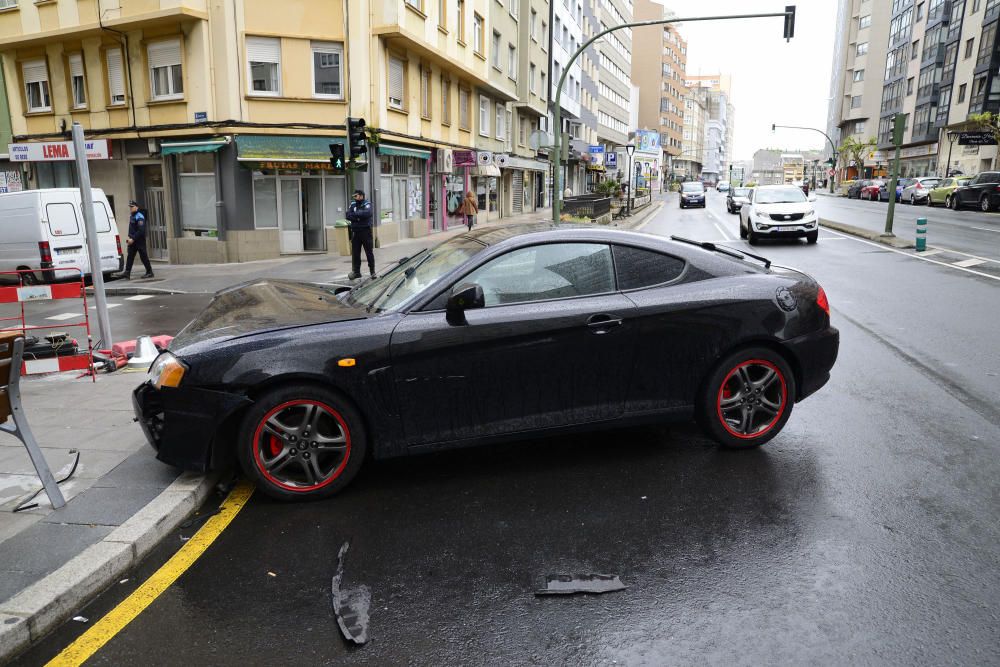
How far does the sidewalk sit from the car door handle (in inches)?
95.1

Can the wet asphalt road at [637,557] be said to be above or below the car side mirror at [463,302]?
below

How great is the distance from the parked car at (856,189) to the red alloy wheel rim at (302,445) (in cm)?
5703

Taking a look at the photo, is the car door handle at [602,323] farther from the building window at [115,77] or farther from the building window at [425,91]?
the building window at [115,77]

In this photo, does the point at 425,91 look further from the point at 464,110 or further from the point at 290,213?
the point at 290,213

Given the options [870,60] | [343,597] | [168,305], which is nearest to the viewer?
[343,597]

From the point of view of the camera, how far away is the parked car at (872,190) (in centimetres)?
4991

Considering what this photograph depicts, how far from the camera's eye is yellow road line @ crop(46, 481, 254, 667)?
2.74 meters

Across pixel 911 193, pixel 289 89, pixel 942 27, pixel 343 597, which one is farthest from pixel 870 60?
pixel 343 597

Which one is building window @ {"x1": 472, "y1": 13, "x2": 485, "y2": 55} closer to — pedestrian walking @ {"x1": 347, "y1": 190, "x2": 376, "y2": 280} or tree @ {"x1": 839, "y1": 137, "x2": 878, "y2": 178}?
pedestrian walking @ {"x1": 347, "y1": 190, "x2": 376, "y2": 280}

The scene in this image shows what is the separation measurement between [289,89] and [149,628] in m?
19.3

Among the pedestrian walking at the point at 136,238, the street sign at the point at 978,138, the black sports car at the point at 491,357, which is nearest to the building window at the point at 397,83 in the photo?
the pedestrian walking at the point at 136,238

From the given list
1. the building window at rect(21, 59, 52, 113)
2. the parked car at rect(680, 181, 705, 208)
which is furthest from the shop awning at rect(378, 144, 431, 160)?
the parked car at rect(680, 181, 705, 208)

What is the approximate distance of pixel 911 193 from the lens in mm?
40312

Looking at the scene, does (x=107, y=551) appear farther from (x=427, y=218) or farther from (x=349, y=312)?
(x=427, y=218)
